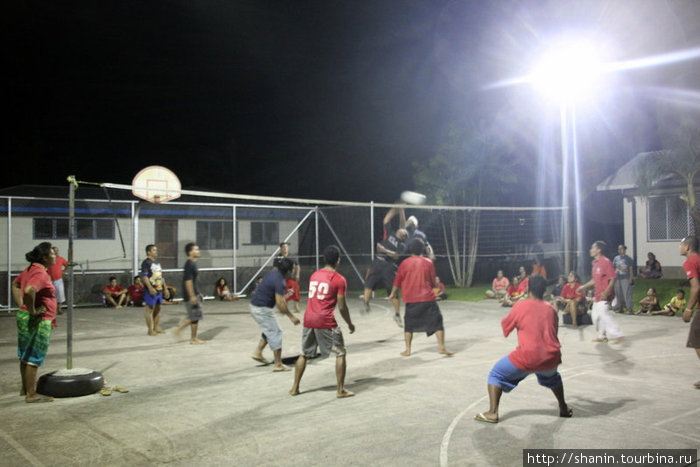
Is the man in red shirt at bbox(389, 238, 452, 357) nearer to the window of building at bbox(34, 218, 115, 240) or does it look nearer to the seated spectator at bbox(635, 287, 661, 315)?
the seated spectator at bbox(635, 287, 661, 315)

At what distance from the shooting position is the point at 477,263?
26000 mm

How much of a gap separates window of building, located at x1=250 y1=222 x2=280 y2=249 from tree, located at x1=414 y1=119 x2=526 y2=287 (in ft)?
25.0

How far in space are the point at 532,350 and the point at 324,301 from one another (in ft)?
8.41

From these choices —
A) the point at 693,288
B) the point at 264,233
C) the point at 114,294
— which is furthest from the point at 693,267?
the point at 264,233

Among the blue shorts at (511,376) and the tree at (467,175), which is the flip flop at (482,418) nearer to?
the blue shorts at (511,376)

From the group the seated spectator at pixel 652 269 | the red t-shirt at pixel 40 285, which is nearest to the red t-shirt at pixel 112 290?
the red t-shirt at pixel 40 285

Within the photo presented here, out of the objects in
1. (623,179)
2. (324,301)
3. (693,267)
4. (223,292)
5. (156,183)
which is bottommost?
(223,292)

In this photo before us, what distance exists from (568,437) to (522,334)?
3.22 ft

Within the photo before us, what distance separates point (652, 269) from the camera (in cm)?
2011

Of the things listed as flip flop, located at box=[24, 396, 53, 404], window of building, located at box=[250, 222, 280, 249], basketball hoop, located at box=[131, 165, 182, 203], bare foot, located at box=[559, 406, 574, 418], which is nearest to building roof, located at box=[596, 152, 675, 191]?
window of building, located at box=[250, 222, 280, 249]

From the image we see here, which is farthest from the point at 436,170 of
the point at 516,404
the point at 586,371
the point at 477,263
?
the point at 516,404

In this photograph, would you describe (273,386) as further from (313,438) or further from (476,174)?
(476,174)

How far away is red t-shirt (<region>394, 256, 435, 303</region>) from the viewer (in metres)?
9.65

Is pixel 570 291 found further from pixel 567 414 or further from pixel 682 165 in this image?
pixel 682 165
